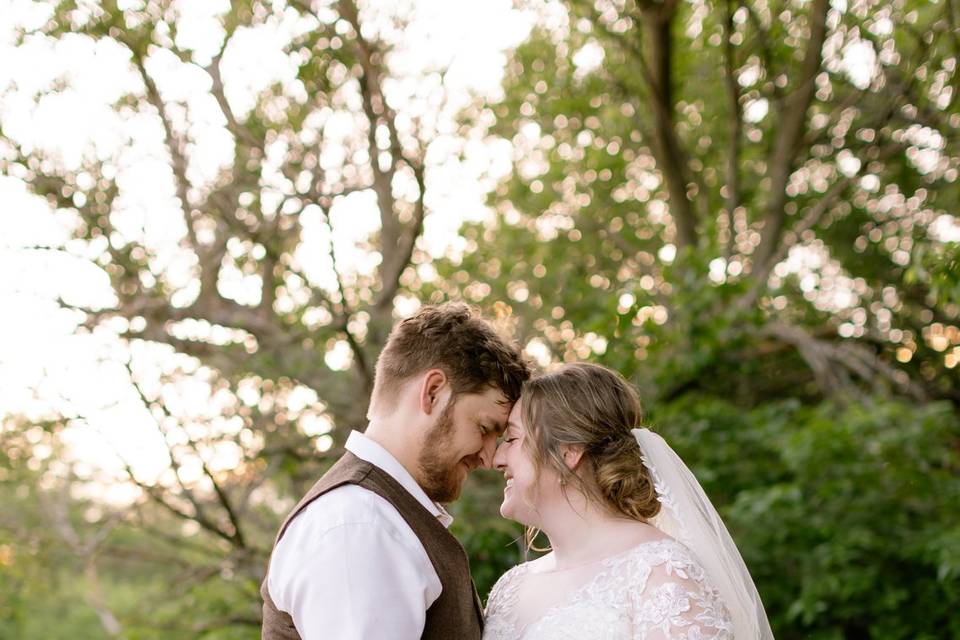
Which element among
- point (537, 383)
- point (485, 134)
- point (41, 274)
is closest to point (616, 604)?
point (537, 383)

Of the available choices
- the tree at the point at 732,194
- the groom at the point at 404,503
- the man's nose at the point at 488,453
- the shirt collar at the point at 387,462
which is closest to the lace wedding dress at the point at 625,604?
the groom at the point at 404,503

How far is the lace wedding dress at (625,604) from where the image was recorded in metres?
2.61

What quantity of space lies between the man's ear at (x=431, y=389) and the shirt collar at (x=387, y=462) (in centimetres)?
16

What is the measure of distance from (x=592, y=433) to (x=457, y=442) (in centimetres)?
46

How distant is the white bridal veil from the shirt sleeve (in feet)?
3.07

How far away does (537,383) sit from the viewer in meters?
3.03

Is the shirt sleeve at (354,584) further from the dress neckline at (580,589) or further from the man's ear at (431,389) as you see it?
the dress neckline at (580,589)

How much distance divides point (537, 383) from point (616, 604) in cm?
65

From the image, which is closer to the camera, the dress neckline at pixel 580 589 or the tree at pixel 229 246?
the dress neckline at pixel 580 589

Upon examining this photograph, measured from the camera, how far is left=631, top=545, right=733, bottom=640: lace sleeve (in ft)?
8.48

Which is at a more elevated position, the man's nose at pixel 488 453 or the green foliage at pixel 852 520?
the man's nose at pixel 488 453

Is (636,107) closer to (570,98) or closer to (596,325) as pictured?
(570,98)

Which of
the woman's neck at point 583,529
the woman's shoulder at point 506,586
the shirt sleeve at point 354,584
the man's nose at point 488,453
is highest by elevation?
the man's nose at point 488,453

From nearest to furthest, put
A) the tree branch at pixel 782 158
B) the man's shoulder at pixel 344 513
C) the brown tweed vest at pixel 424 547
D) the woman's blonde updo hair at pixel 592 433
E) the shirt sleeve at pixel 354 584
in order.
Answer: the shirt sleeve at pixel 354 584
the man's shoulder at pixel 344 513
the brown tweed vest at pixel 424 547
the woman's blonde updo hair at pixel 592 433
the tree branch at pixel 782 158
